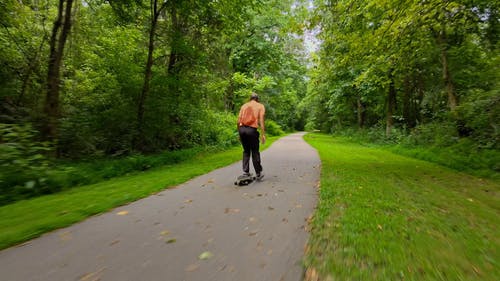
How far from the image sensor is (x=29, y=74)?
28.4 ft

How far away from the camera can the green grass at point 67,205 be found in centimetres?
324

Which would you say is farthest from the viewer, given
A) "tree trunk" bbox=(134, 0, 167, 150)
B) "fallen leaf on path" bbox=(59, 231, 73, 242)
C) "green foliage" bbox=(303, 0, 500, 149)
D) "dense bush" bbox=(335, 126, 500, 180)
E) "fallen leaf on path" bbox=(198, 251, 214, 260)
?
"tree trunk" bbox=(134, 0, 167, 150)

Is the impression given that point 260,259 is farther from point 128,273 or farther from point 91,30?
point 91,30

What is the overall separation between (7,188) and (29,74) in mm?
5761

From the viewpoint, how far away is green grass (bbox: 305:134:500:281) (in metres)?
2.28

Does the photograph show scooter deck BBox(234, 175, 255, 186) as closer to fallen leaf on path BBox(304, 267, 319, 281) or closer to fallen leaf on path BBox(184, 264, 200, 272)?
fallen leaf on path BBox(184, 264, 200, 272)

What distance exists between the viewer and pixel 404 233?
3053 millimetres

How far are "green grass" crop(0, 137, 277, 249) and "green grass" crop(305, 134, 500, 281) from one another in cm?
340

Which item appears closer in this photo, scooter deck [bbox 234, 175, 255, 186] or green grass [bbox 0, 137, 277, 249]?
green grass [bbox 0, 137, 277, 249]

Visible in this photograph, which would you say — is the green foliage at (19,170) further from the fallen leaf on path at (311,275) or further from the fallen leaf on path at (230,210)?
the fallen leaf on path at (311,275)

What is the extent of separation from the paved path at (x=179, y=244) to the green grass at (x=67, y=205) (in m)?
0.22

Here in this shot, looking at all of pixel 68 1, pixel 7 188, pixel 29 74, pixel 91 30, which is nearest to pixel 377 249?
pixel 7 188

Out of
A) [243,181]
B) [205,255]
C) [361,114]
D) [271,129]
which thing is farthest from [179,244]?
[271,129]

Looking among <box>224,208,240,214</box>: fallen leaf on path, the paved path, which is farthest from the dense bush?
<box>224,208,240,214</box>: fallen leaf on path
